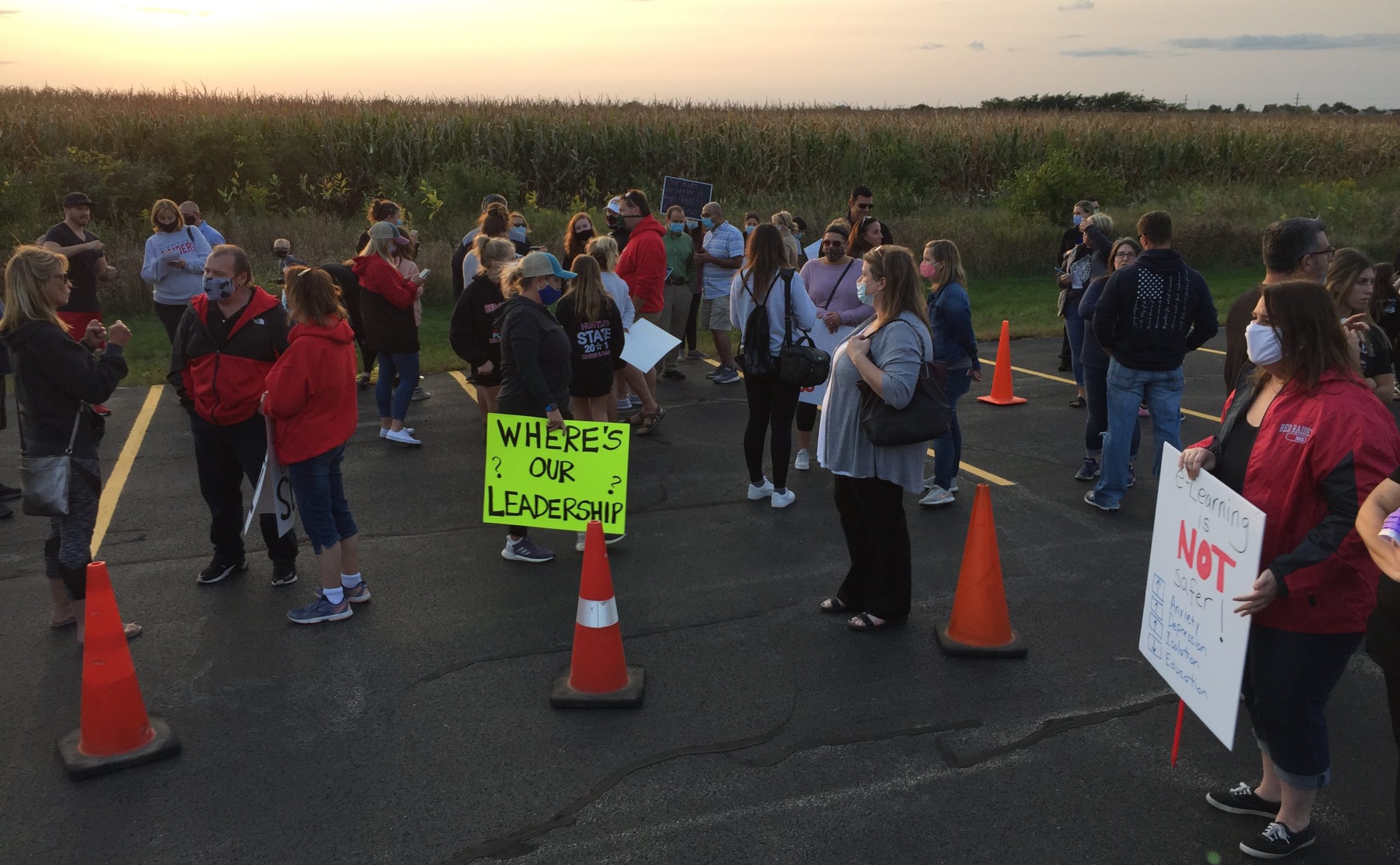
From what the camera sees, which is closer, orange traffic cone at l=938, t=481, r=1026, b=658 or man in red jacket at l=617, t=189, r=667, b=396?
orange traffic cone at l=938, t=481, r=1026, b=658

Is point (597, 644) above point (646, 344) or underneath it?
underneath

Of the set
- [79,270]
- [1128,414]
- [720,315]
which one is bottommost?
[1128,414]

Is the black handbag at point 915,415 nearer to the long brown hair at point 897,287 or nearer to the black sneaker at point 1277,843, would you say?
the long brown hair at point 897,287

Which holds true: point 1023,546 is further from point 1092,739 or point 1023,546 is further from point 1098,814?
point 1098,814

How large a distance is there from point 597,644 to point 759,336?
Answer: 288 cm

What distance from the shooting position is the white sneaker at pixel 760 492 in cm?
764

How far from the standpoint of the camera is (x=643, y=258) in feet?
32.9

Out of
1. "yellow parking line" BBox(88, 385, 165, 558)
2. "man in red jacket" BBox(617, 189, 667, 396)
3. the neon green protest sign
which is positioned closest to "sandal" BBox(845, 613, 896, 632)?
the neon green protest sign

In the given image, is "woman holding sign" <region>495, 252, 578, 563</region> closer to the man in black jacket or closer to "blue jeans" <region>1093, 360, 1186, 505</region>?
the man in black jacket

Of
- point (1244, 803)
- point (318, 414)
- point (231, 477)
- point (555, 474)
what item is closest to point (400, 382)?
point (231, 477)

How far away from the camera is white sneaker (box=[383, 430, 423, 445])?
920 centimetres

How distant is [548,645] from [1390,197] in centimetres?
2720

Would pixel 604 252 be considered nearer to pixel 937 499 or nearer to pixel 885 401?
pixel 937 499

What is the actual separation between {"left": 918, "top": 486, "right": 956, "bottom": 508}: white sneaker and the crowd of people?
17mm
